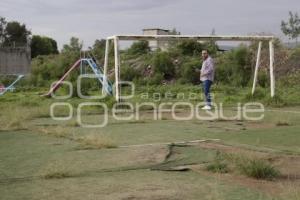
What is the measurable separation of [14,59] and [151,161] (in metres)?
45.5

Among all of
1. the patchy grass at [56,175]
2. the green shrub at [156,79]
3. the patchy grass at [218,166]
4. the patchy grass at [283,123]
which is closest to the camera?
the patchy grass at [56,175]

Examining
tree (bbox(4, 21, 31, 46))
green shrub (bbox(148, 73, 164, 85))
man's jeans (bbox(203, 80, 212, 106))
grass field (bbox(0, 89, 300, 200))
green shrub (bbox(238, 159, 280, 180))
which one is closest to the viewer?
grass field (bbox(0, 89, 300, 200))

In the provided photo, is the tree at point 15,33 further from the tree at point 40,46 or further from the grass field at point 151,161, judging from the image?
the grass field at point 151,161

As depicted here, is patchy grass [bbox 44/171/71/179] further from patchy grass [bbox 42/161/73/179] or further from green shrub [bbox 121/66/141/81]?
green shrub [bbox 121/66/141/81]

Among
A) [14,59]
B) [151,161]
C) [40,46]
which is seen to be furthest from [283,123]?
[40,46]

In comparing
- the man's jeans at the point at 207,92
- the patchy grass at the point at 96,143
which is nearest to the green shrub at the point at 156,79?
the man's jeans at the point at 207,92

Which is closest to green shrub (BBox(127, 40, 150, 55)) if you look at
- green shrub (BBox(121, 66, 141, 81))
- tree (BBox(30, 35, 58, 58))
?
green shrub (BBox(121, 66, 141, 81))

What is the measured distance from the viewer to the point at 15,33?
6994 centimetres

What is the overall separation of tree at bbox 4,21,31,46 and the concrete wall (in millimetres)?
17255

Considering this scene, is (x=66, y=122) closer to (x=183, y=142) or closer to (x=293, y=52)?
(x=183, y=142)

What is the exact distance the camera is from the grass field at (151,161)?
5.65 metres

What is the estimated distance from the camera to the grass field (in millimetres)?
5652

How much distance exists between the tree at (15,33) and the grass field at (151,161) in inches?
2319

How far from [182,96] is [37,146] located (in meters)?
12.3
